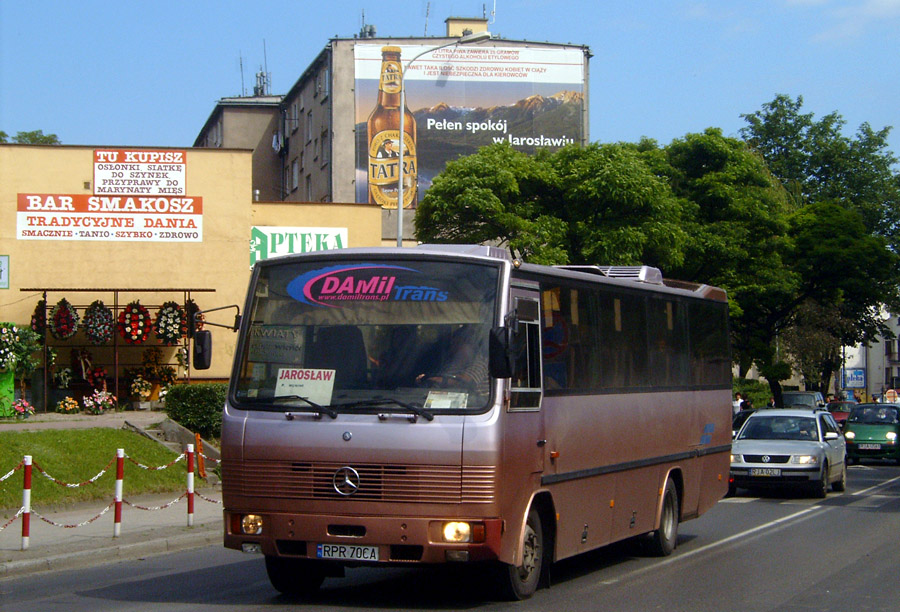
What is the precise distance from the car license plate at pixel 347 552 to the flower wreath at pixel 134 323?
20.5 meters

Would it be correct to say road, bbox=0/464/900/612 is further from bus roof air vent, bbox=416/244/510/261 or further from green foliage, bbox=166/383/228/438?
green foliage, bbox=166/383/228/438

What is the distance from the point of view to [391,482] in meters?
8.45

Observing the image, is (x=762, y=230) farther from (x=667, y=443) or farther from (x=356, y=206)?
(x=667, y=443)

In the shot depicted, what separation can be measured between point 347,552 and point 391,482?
0.63 meters

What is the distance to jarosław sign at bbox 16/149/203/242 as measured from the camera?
29.3 meters

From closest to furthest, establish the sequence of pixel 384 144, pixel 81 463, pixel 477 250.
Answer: pixel 477 250, pixel 81 463, pixel 384 144

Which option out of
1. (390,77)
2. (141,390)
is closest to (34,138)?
(390,77)

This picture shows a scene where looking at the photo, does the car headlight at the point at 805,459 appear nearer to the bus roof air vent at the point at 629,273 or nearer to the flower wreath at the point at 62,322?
the bus roof air vent at the point at 629,273

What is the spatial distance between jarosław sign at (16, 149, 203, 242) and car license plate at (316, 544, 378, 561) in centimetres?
2259

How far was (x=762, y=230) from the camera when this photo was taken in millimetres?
44938

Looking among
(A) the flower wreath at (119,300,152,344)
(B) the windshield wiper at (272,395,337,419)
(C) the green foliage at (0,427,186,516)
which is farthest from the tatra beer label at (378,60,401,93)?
(B) the windshield wiper at (272,395,337,419)

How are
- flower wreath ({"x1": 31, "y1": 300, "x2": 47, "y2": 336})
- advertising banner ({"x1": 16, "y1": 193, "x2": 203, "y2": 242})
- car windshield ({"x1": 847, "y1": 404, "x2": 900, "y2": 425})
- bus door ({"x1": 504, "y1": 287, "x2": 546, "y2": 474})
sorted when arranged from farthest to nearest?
car windshield ({"x1": 847, "y1": 404, "x2": 900, "y2": 425})
advertising banner ({"x1": 16, "y1": 193, "x2": 203, "y2": 242})
flower wreath ({"x1": 31, "y1": 300, "x2": 47, "y2": 336})
bus door ({"x1": 504, "y1": 287, "x2": 546, "y2": 474})

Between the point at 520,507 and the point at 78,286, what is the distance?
22.9m

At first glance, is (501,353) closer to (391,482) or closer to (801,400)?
(391,482)
